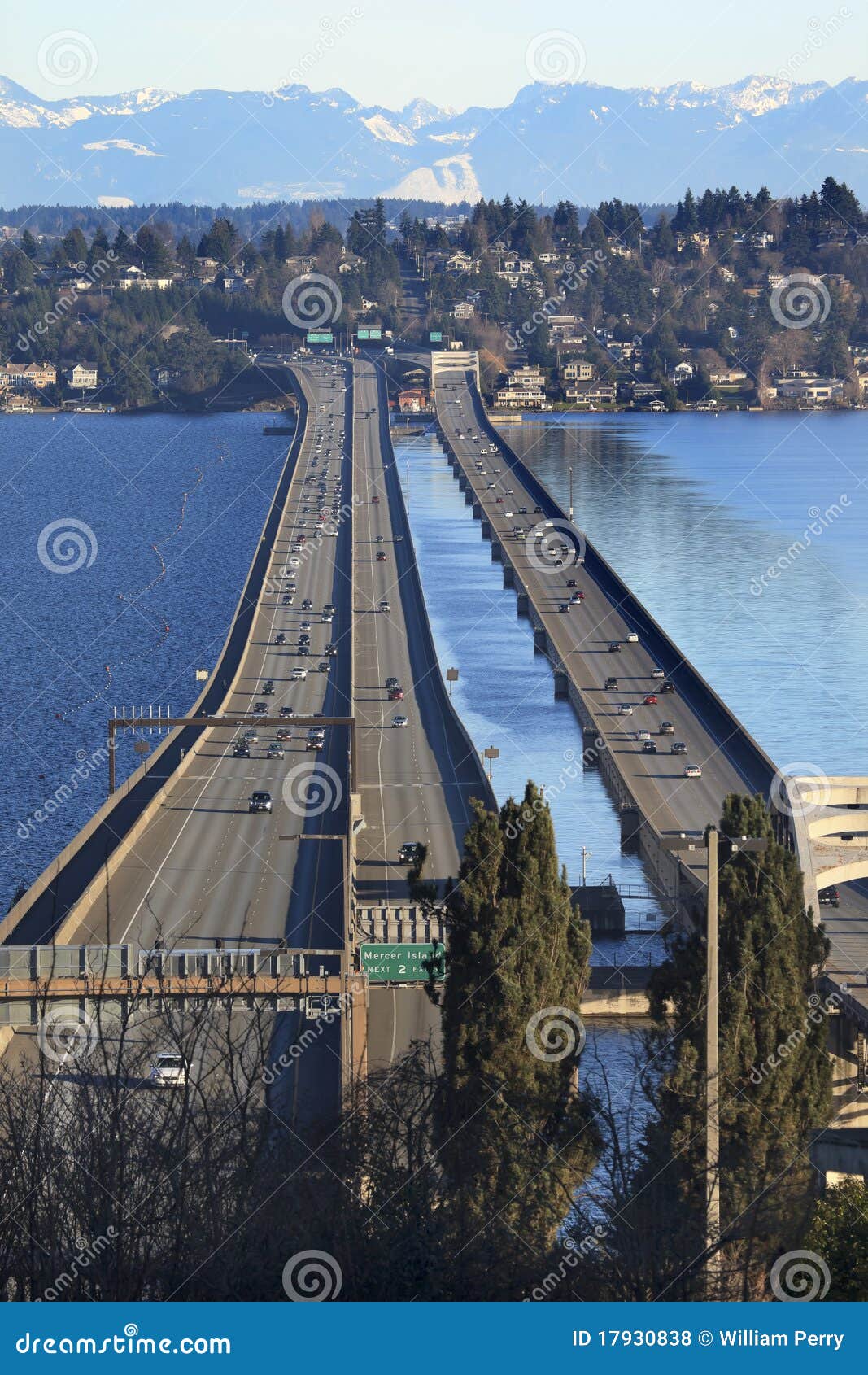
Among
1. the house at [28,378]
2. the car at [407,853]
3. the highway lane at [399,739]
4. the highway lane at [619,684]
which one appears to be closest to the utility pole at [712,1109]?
the highway lane at [399,739]

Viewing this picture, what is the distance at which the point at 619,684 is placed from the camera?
144ft

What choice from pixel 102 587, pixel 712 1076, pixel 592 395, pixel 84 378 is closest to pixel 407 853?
pixel 712 1076

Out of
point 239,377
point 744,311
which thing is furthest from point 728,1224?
point 744,311

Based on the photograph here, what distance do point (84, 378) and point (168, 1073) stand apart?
12405cm

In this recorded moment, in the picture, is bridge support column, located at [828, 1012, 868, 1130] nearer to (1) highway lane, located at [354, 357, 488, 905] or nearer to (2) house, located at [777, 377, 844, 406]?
(1) highway lane, located at [354, 357, 488, 905]

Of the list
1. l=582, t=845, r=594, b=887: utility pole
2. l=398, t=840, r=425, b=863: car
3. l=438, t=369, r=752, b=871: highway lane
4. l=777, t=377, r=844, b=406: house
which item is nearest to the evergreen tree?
l=398, t=840, r=425, b=863: car

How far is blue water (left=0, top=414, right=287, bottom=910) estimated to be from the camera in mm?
36156

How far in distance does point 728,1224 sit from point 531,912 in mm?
3624

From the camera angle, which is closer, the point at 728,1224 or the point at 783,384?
the point at 728,1224

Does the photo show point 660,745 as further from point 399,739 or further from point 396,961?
point 396,961

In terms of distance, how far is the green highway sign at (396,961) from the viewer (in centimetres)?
2067

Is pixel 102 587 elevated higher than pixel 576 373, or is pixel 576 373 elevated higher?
pixel 576 373

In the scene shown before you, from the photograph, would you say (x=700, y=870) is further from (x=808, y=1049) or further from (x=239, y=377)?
(x=239, y=377)

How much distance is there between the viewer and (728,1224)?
1372 cm
